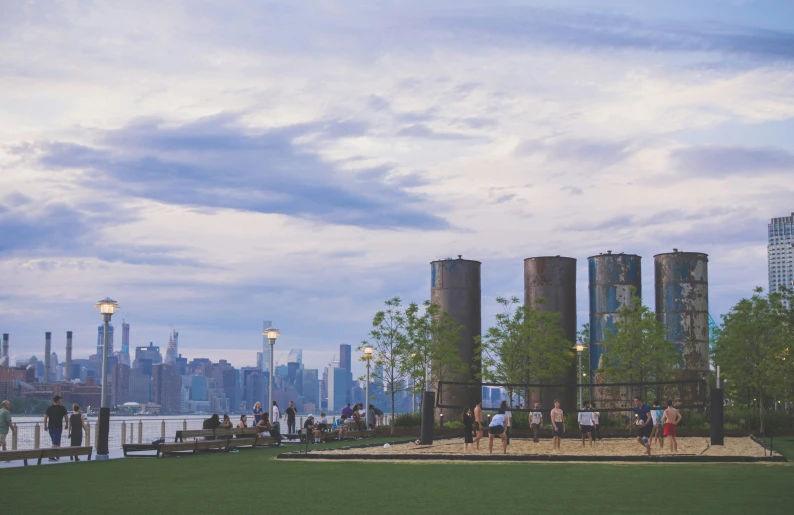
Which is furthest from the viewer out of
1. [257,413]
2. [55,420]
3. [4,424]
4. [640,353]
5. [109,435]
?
[640,353]

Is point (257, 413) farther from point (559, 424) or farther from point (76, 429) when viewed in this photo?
point (559, 424)

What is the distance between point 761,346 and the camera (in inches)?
2217

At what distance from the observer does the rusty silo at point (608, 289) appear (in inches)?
2413

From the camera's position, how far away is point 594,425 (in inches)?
1630

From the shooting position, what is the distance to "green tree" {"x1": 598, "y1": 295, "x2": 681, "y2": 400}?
54.2m

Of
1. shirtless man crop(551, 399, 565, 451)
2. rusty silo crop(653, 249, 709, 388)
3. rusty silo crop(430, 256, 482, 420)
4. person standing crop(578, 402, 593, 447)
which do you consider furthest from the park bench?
rusty silo crop(653, 249, 709, 388)

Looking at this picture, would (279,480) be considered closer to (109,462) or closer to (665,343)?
(109,462)

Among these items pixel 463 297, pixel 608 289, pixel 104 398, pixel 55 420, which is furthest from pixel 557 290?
pixel 55 420

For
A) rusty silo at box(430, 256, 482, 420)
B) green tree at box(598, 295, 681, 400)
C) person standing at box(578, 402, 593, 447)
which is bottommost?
person standing at box(578, 402, 593, 447)

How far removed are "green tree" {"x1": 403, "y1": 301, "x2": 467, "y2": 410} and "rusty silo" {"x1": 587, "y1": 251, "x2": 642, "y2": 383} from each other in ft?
28.4

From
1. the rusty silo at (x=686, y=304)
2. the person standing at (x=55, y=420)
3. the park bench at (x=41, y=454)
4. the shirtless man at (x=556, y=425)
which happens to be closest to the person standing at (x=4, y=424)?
the park bench at (x=41, y=454)

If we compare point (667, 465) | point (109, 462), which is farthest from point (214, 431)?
point (667, 465)

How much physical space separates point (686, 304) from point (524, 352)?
1130 centimetres

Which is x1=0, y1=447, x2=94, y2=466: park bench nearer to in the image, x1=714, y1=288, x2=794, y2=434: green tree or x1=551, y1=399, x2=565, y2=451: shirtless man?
x1=551, y1=399, x2=565, y2=451: shirtless man
